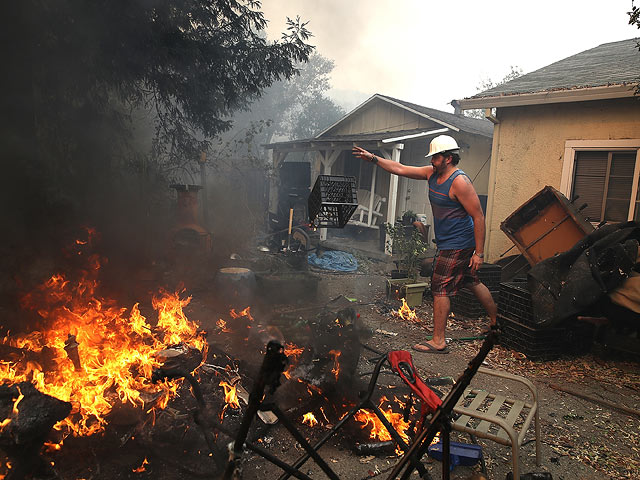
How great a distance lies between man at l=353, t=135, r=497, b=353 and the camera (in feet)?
15.4

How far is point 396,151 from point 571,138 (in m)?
5.06

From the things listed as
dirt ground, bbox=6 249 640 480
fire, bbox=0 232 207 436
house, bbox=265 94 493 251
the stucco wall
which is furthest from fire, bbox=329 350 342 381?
house, bbox=265 94 493 251

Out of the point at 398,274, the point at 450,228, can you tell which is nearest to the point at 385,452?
the point at 450,228

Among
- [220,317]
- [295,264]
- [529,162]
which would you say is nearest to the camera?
[220,317]

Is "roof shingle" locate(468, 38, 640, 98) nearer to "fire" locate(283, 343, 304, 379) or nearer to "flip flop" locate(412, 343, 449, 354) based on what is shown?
"flip flop" locate(412, 343, 449, 354)

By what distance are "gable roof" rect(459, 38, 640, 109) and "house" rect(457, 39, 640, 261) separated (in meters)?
0.02

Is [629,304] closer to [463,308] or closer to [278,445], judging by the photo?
[463,308]

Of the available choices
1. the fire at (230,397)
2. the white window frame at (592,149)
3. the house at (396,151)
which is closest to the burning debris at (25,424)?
the fire at (230,397)

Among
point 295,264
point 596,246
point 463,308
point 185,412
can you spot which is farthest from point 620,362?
point 295,264

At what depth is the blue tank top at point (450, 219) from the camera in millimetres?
4816

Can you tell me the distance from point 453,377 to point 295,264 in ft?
15.6

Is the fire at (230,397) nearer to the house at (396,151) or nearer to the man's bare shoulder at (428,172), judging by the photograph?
the man's bare shoulder at (428,172)

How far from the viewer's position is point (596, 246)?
16.3ft

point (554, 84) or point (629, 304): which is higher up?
point (554, 84)
